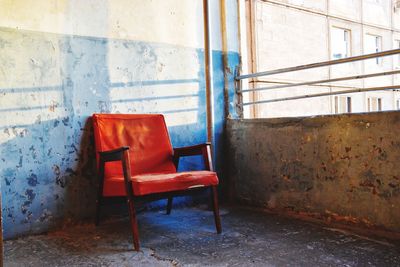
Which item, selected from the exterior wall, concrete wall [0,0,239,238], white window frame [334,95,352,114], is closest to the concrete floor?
concrete wall [0,0,239,238]

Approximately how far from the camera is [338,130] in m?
2.54

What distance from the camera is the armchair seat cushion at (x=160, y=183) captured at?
7.01ft

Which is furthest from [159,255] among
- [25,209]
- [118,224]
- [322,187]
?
[322,187]

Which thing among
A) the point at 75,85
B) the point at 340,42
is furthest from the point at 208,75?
the point at 340,42

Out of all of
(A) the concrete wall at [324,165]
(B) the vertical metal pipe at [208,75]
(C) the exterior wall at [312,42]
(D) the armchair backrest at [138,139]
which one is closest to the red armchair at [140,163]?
(D) the armchair backrest at [138,139]

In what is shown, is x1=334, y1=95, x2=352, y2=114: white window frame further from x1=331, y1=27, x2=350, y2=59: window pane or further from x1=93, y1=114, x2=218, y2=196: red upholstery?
x1=93, y1=114, x2=218, y2=196: red upholstery

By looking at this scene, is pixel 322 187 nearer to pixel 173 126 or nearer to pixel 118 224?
pixel 173 126

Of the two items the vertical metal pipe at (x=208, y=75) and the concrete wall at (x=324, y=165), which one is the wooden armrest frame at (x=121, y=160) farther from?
the concrete wall at (x=324, y=165)

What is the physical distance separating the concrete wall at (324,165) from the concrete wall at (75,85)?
52 cm

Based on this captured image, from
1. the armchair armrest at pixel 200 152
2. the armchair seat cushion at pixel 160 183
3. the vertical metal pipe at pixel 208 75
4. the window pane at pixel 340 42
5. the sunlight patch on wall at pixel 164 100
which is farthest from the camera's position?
the window pane at pixel 340 42

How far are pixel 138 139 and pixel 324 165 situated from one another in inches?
54.5

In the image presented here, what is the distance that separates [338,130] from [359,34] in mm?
10797

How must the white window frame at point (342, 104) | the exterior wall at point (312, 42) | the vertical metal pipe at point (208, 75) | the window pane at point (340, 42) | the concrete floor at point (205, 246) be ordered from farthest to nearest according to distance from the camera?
the window pane at point (340, 42) < the white window frame at point (342, 104) < the exterior wall at point (312, 42) < the vertical metal pipe at point (208, 75) < the concrete floor at point (205, 246)

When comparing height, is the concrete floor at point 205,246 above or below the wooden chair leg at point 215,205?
below
